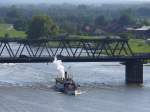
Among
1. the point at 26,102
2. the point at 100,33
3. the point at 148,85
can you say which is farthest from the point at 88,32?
the point at 26,102

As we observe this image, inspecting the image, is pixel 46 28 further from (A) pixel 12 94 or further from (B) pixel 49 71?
(A) pixel 12 94

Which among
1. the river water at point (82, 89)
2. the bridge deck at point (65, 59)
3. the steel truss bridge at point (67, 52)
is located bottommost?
the river water at point (82, 89)

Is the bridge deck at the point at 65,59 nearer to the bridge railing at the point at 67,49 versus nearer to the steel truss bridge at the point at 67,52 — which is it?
the steel truss bridge at the point at 67,52

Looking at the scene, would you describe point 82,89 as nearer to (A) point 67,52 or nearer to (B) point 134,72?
(B) point 134,72

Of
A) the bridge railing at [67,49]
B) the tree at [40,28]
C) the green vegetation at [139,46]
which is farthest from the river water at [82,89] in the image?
the tree at [40,28]

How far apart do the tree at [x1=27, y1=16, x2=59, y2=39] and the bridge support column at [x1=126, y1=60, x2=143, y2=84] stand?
6750cm

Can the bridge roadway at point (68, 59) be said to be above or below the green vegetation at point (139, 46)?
below

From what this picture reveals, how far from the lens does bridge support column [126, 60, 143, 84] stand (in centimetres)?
8744

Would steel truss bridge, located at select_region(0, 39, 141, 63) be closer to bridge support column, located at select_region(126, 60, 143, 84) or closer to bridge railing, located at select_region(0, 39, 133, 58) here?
bridge railing, located at select_region(0, 39, 133, 58)

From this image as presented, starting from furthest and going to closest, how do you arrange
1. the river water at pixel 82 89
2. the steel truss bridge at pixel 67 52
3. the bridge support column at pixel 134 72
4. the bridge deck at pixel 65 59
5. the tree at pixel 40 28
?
1. the tree at pixel 40 28
2. the bridge support column at pixel 134 72
3. the steel truss bridge at pixel 67 52
4. the bridge deck at pixel 65 59
5. the river water at pixel 82 89

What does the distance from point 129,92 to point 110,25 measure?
112542 mm

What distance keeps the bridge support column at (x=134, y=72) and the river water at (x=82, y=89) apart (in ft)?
2.59

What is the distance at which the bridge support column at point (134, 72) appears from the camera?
87.4 metres

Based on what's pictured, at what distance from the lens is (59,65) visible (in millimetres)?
86750
